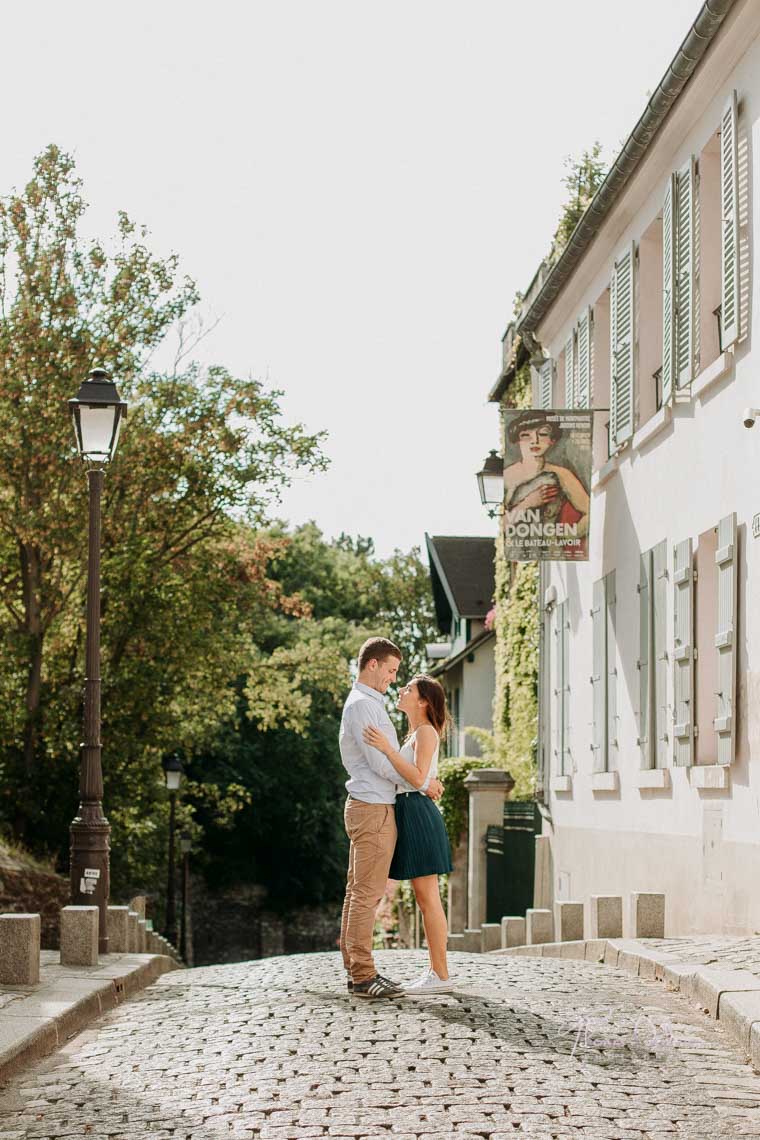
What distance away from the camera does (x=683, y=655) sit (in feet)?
45.7

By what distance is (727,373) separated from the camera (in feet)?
42.9

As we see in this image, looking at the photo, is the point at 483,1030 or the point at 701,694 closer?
the point at 483,1030

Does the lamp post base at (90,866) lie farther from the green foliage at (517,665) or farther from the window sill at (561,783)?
the green foliage at (517,665)

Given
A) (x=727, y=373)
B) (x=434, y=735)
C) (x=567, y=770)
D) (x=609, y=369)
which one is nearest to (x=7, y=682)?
(x=567, y=770)

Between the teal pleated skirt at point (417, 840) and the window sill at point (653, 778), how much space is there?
6.20 metres

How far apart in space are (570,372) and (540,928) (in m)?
8.63

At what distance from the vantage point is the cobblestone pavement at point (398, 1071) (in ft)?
19.2

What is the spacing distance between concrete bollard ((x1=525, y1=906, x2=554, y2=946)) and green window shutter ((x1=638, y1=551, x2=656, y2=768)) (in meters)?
1.92

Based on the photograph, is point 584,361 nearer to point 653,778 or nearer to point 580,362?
point 580,362

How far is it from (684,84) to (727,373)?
2611 mm

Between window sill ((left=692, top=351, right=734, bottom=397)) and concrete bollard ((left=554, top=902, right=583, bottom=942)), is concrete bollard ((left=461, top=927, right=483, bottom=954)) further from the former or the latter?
window sill ((left=692, top=351, right=734, bottom=397))

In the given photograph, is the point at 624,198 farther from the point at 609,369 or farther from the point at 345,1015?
the point at 345,1015

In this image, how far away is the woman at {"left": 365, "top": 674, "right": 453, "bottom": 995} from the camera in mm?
8781

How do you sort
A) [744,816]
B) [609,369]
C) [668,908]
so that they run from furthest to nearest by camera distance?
[609,369], [668,908], [744,816]
